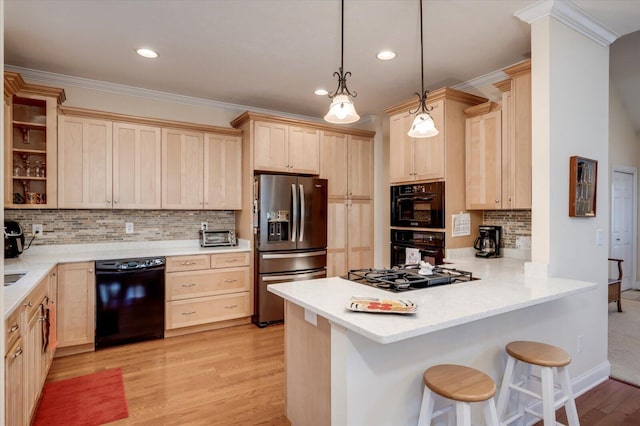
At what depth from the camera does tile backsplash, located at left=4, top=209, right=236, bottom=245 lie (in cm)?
364

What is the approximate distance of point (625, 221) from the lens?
5.84 metres

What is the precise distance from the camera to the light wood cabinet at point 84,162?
3.51m

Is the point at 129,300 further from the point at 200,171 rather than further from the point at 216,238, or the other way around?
the point at 200,171

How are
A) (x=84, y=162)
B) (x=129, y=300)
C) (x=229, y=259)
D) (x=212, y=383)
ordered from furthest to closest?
1. (x=229, y=259)
2. (x=84, y=162)
3. (x=129, y=300)
4. (x=212, y=383)

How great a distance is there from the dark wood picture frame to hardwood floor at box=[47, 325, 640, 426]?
4.24ft

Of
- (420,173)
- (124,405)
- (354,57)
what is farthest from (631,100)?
(124,405)

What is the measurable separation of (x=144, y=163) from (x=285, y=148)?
1555mm

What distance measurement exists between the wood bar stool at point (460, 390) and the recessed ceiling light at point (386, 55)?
2.50 meters

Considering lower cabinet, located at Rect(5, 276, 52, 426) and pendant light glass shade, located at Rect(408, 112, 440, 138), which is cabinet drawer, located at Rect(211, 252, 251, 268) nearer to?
lower cabinet, located at Rect(5, 276, 52, 426)

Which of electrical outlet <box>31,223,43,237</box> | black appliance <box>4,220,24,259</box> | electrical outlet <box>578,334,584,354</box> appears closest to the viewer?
electrical outlet <box>578,334,584,354</box>

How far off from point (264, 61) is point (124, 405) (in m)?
2.93

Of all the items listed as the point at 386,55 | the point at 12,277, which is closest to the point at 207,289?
the point at 12,277

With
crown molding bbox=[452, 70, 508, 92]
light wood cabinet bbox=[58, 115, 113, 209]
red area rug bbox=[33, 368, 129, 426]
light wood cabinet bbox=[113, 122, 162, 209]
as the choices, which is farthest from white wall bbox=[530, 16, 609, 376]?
light wood cabinet bbox=[58, 115, 113, 209]

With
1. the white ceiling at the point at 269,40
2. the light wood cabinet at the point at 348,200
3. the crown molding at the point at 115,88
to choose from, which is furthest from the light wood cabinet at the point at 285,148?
the crown molding at the point at 115,88
